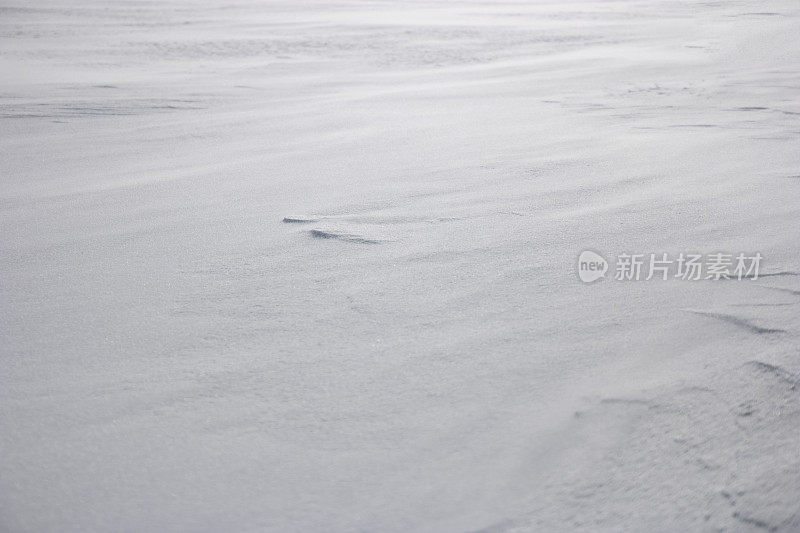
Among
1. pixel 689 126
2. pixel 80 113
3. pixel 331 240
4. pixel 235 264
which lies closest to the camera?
pixel 235 264

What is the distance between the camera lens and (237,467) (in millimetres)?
900

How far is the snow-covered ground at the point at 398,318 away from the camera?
2.82ft

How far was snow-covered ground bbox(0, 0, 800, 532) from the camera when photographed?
0.86 metres

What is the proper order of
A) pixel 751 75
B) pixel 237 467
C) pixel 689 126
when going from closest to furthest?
pixel 237 467 < pixel 689 126 < pixel 751 75

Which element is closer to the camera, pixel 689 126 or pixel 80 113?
pixel 689 126

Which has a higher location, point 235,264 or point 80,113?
point 80,113

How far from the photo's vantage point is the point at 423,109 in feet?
9.75

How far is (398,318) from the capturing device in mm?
1255

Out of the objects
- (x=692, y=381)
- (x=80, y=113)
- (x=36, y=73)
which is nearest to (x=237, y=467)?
(x=692, y=381)

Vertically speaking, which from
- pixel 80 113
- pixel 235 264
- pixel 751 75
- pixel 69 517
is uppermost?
pixel 751 75

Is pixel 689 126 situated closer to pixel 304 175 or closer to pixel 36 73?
pixel 304 175

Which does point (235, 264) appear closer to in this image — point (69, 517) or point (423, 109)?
point (69, 517)

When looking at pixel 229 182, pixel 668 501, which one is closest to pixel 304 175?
pixel 229 182

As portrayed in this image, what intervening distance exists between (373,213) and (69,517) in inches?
42.2
